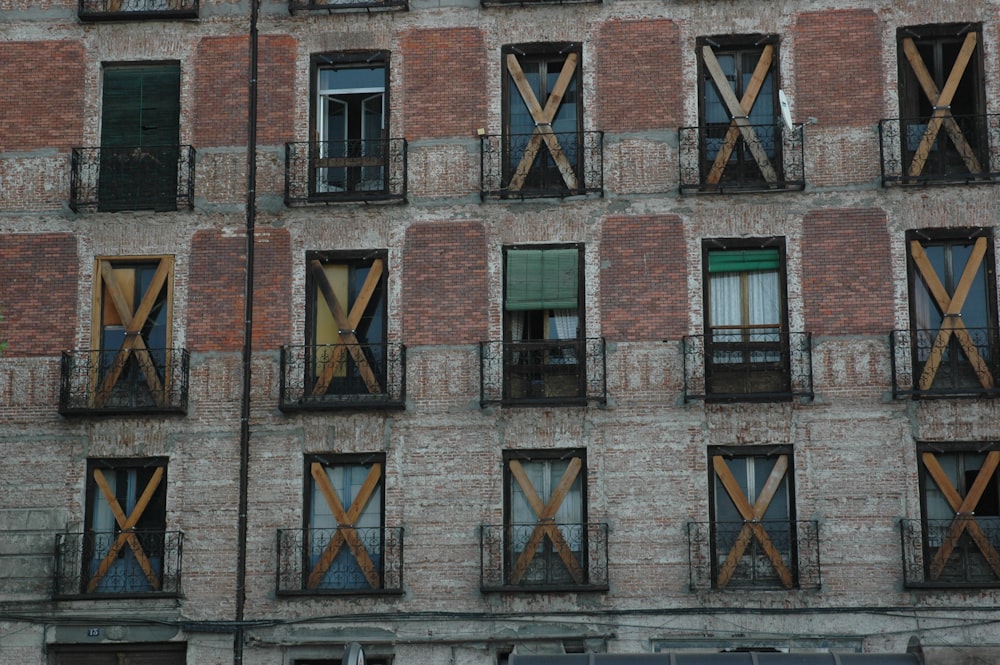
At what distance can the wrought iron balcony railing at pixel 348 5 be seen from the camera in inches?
1331

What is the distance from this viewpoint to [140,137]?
111ft

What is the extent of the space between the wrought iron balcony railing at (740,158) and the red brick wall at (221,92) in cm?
840

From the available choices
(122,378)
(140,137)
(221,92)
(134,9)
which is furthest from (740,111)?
(122,378)

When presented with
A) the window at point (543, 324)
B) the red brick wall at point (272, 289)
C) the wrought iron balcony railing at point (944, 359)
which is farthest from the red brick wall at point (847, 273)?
→ the red brick wall at point (272, 289)

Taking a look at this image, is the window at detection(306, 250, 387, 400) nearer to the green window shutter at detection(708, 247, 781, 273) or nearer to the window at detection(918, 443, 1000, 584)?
the green window shutter at detection(708, 247, 781, 273)

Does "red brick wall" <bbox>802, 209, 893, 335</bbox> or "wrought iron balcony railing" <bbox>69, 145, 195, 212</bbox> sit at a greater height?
"wrought iron balcony railing" <bbox>69, 145, 195, 212</bbox>

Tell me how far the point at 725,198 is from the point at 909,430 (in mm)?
5354

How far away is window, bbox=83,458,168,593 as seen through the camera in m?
32.0

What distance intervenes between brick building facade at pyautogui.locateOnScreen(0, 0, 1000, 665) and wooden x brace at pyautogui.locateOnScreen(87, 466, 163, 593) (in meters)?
0.06

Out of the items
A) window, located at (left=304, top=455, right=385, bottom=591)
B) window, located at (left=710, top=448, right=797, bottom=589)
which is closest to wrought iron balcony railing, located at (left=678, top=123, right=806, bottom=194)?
window, located at (left=710, top=448, right=797, bottom=589)

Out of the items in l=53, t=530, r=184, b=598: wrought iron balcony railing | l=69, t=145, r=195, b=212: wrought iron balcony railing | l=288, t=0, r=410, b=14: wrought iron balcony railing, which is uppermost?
l=288, t=0, r=410, b=14: wrought iron balcony railing

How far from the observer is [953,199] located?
3209 cm

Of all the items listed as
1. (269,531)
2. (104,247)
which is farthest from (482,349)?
(104,247)

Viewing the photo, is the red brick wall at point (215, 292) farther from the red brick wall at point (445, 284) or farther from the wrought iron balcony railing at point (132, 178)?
the red brick wall at point (445, 284)
